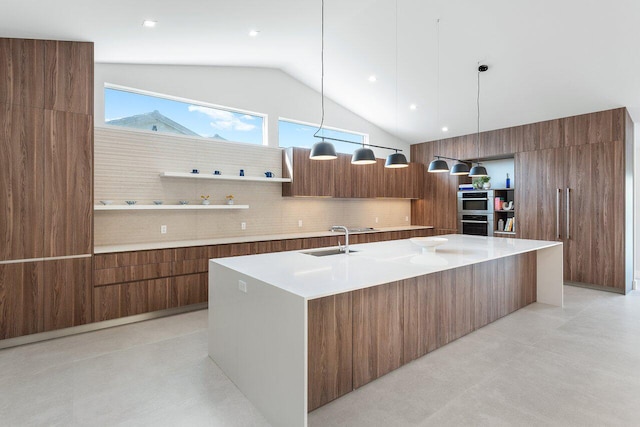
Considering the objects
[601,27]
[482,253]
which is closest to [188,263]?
[482,253]

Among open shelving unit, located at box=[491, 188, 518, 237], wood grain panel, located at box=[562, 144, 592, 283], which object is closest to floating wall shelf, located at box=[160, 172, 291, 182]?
open shelving unit, located at box=[491, 188, 518, 237]

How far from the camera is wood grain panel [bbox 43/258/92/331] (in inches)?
128

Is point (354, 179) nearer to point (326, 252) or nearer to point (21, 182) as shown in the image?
point (326, 252)

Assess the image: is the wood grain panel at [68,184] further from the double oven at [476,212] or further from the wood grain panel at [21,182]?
the double oven at [476,212]

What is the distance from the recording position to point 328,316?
2221 millimetres

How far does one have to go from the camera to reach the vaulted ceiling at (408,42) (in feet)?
10.1

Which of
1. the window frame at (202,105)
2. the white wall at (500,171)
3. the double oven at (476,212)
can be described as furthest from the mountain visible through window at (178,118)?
the white wall at (500,171)

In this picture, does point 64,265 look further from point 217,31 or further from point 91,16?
point 217,31

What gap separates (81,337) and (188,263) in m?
1.23

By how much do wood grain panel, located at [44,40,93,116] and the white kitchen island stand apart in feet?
7.56

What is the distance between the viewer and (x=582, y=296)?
474 centimetres

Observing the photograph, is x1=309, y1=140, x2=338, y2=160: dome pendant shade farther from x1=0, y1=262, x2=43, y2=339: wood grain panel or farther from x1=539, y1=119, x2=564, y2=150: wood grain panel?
x1=539, y1=119, x2=564, y2=150: wood grain panel

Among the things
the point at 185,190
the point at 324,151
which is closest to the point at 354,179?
the point at 185,190

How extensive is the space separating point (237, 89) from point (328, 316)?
13.5 feet
